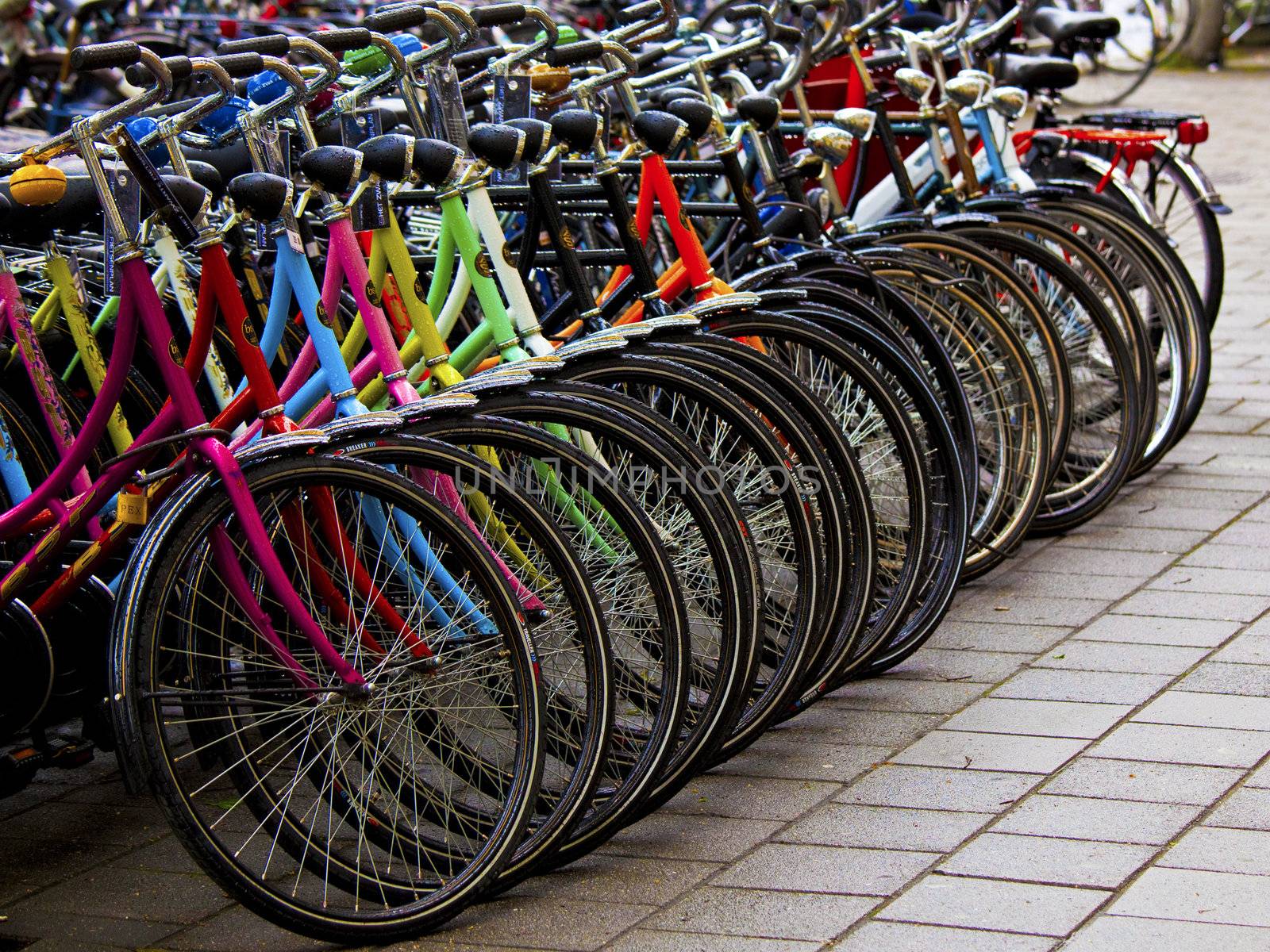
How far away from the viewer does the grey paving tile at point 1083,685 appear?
153 inches

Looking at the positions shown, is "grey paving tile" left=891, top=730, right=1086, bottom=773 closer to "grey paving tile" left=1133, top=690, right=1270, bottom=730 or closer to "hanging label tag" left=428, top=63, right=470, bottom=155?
"grey paving tile" left=1133, top=690, right=1270, bottom=730

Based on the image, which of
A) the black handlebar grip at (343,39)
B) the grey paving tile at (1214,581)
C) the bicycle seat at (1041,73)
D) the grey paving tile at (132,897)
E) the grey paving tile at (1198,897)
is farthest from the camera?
the bicycle seat at (1041,73)

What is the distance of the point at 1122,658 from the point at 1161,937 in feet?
4.34

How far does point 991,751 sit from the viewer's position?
12.0 ft

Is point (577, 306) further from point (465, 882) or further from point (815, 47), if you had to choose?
point (815, 47)

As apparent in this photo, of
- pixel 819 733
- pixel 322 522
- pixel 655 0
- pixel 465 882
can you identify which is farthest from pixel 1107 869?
pixel 655 0

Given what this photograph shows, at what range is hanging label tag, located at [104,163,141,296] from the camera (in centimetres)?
323

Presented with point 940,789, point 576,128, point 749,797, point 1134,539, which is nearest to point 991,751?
point 940,789

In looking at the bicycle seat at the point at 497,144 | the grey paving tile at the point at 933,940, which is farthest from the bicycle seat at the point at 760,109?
the grey paving tile at the point at 933,940

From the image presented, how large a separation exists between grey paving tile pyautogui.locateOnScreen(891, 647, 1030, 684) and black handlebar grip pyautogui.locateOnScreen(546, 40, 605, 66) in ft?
5.45

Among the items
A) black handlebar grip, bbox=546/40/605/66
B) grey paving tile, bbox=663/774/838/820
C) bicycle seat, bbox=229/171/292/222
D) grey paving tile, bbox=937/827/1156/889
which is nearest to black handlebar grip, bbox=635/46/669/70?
black handlebar grip, bbox=546/40/605/66

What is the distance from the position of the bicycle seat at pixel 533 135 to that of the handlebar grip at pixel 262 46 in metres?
0.52

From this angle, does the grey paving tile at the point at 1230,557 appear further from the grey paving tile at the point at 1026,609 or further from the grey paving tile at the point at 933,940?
the grey paving tile at the point at 933,940

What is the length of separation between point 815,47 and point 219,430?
2.99 m
